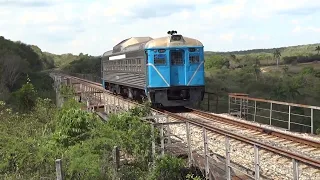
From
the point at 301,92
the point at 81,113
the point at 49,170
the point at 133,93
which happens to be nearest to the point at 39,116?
the point at 133,93

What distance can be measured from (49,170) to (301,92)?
40.3m

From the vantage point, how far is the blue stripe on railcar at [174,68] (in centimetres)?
1953

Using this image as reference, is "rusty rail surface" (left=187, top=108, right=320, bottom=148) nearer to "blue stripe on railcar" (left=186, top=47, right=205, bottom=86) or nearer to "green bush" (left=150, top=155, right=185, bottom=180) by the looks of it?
"blue stripe on railcar" (left=186, top=47, right=205, bottom=86)

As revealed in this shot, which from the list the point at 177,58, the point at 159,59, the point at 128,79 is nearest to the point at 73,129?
the point at 159,59

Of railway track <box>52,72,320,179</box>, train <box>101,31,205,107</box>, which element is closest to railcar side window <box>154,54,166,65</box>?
train <box>101,31,205,107</box>

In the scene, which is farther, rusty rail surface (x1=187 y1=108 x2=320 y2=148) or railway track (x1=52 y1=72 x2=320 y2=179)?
rusty rail surface (x1=187 y1=108 x2=320 y2=148)

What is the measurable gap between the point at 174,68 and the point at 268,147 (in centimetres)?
1306

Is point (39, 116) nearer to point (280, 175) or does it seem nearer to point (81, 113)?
point (81, 113)

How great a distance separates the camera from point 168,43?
64.7 feet

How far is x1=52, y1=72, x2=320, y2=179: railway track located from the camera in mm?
7152

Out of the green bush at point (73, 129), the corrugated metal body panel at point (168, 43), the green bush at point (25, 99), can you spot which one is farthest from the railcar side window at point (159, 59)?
the green bush at point (25, 99)

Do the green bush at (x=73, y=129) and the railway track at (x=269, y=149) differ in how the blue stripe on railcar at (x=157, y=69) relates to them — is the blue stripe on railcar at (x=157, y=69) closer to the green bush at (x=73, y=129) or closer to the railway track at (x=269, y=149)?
the railway track at (x=269, y=149)

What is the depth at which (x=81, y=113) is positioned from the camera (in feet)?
45.8

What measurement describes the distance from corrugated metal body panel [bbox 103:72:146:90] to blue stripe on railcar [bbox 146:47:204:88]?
0.84 meters
